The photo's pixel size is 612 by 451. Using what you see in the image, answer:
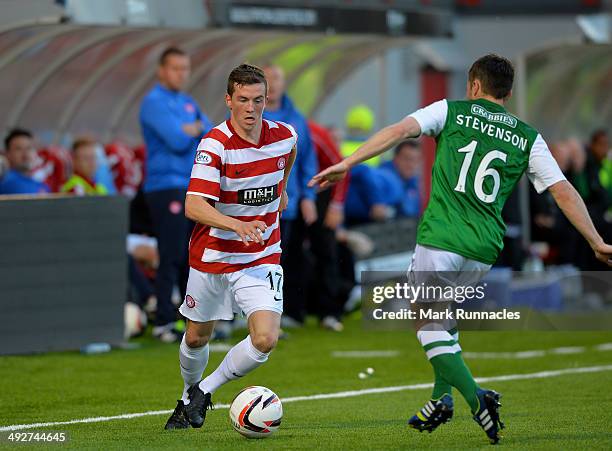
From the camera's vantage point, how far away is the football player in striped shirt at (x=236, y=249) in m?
7.41

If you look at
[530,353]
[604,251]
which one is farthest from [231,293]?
[530,353]

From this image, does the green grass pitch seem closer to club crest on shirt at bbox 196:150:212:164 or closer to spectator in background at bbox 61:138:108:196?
club crest on shirt at bbox 196:150:212:164

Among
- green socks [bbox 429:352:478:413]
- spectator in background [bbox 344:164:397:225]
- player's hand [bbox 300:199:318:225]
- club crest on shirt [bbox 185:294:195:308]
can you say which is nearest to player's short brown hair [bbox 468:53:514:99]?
green socks [bbox 429:352:478:413]

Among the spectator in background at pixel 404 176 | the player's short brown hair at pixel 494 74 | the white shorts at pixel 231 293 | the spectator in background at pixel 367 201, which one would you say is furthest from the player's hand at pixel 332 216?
the player's short brown hair at pixel 494 74

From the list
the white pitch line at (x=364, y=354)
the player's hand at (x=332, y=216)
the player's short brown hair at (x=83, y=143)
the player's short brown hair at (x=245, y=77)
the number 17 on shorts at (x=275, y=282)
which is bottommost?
the white pitch line at (x=364, y=354)

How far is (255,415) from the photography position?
726 centimetres

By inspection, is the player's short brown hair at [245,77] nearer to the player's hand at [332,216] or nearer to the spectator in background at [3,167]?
the spectator in background at [3,167]

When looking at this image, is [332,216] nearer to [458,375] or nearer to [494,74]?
[494,74]

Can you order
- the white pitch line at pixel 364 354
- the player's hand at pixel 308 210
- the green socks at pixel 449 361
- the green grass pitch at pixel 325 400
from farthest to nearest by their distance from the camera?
1. the player's hand at pixel 308 210
2. the white pitch line at pixel 364 354
3. the green grass pitch at pixel 325 400
4. the green socks at pixel 449 361

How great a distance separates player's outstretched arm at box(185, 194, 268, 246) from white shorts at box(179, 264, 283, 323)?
29cm

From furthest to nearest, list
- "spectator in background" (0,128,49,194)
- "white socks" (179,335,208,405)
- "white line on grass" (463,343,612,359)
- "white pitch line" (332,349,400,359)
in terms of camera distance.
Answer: "spectator in background" (0,128,49,194) < "white line on grass" (463,343,612,359) < "white pitch line" (332,349,400,359) < "white socks" (179,335,208,405)

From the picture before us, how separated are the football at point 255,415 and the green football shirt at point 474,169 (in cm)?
115

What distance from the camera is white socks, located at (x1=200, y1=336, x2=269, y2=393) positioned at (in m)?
7.42

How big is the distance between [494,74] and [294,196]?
5528mm
